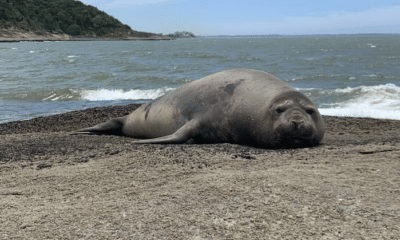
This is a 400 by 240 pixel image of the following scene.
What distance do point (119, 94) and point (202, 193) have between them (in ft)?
45.7

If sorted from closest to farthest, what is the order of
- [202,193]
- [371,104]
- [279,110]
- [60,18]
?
[202,193]
[279,110]
[371,104]
[60,18]

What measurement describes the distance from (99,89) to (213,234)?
51.7 feet

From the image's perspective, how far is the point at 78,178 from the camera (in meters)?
3.41

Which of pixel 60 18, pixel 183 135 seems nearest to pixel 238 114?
pixel 183 135

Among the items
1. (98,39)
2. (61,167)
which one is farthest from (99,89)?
(98,39)

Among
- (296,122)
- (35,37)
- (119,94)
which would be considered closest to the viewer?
(296,122)

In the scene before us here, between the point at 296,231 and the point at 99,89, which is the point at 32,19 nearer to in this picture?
the point at 99,89

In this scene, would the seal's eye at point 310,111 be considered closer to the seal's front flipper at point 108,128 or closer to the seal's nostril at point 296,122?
the seal's nostril at point 296,122

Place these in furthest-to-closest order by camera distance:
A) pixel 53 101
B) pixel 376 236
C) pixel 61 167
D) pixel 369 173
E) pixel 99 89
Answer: pixel 99 89
pixel 53 101
pixel 61 167
pixel 369 173
pixel 376 236

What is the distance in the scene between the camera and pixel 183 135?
16.5 ft

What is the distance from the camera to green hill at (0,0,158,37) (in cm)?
10625

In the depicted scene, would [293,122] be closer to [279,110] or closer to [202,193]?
[279,110]

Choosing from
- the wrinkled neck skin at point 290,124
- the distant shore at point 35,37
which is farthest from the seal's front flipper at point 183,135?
the distant shore at point 35,37

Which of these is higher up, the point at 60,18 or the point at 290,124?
the point at 60,18
